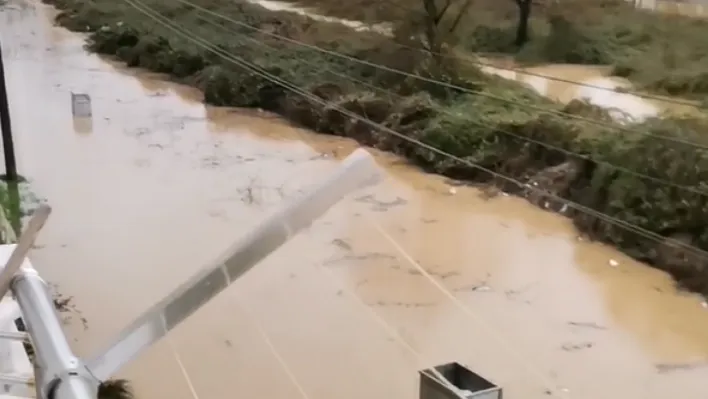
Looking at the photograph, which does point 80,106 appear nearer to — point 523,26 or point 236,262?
point 523,26

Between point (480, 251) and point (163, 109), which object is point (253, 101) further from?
point (480, 251)

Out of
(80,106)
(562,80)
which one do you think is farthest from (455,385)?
(80,106)

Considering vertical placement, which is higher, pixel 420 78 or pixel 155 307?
pixel 155 307

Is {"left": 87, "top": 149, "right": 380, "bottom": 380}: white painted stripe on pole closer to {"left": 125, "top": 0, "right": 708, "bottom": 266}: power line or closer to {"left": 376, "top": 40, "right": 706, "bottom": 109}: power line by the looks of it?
{"left": 376, "top": 40, "right": 706, "bottom": 109}: power line

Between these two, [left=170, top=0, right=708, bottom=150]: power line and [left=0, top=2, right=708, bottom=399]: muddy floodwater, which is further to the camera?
[left=170, top=0, right=708, bottom=150]: power line

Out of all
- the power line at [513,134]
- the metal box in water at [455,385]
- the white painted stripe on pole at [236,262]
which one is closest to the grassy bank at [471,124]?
the power line at [513,134]

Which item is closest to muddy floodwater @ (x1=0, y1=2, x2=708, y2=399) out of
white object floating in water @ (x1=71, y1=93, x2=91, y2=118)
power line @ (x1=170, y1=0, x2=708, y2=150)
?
white object floating in water @ (x1=71, y1=93, x2=91, y2=118)

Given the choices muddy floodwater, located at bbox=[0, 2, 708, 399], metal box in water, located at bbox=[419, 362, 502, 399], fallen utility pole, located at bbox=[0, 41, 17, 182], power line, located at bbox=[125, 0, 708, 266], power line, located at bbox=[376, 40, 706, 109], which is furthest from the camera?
fallen utility pole, located at bbox=[0, 41, 17, 182]
